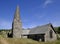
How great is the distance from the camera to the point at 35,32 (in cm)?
5525

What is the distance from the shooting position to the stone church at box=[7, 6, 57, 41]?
165ft

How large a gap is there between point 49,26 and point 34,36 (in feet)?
27.2

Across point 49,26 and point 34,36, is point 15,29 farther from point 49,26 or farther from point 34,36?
point 49,26

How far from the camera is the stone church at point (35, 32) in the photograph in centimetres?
5044

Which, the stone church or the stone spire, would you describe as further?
the stone spire

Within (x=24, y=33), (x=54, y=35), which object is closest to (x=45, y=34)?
(x=54, y=35)

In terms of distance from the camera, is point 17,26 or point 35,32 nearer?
point 35,32

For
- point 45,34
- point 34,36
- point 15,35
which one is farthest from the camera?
point 15,35

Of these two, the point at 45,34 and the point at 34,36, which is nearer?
the point at 45,34

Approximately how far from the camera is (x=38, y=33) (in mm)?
51938

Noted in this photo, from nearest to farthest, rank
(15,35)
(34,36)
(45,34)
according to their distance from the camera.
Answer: (45,34) → (34,36) → (15,35)

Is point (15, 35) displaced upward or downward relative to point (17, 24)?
downward

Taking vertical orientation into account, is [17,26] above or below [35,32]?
above

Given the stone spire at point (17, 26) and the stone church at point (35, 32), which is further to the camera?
the stone spire at point (17, 26)
